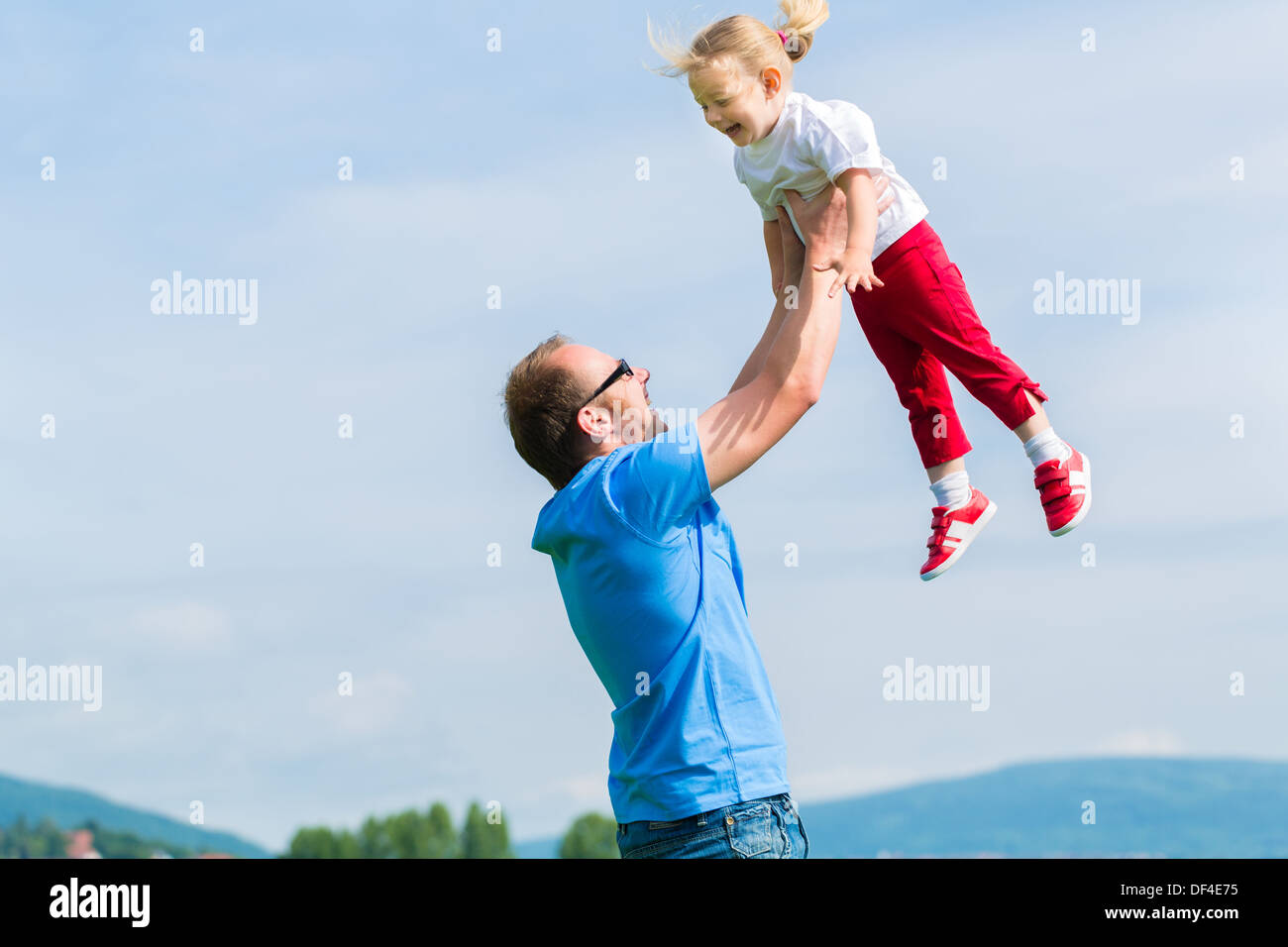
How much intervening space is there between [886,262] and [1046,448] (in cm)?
102

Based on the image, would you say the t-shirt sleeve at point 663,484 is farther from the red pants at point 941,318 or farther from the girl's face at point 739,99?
the red pants at point 941,318

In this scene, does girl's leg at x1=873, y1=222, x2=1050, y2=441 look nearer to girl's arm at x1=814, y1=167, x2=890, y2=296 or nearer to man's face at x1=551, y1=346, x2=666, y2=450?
girl's arm at x1=814, y1=167, x2=890, y2=296

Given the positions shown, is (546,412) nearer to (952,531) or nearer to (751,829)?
(751,829)

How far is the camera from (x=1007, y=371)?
5.57m

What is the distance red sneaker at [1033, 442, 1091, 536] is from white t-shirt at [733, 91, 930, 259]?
116 cm

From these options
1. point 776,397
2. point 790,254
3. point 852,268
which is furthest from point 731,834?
point 790,254

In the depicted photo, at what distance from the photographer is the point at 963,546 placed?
583cm

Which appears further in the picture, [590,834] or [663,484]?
[590,834]

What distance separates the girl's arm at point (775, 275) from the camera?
15.8 ft

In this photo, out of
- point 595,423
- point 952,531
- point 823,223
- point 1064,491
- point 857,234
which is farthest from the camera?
point 952,531

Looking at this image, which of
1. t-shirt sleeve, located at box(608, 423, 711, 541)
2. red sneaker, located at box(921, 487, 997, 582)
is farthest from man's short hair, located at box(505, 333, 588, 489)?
red sneaker, located at box(921, 487, 997, 582)
